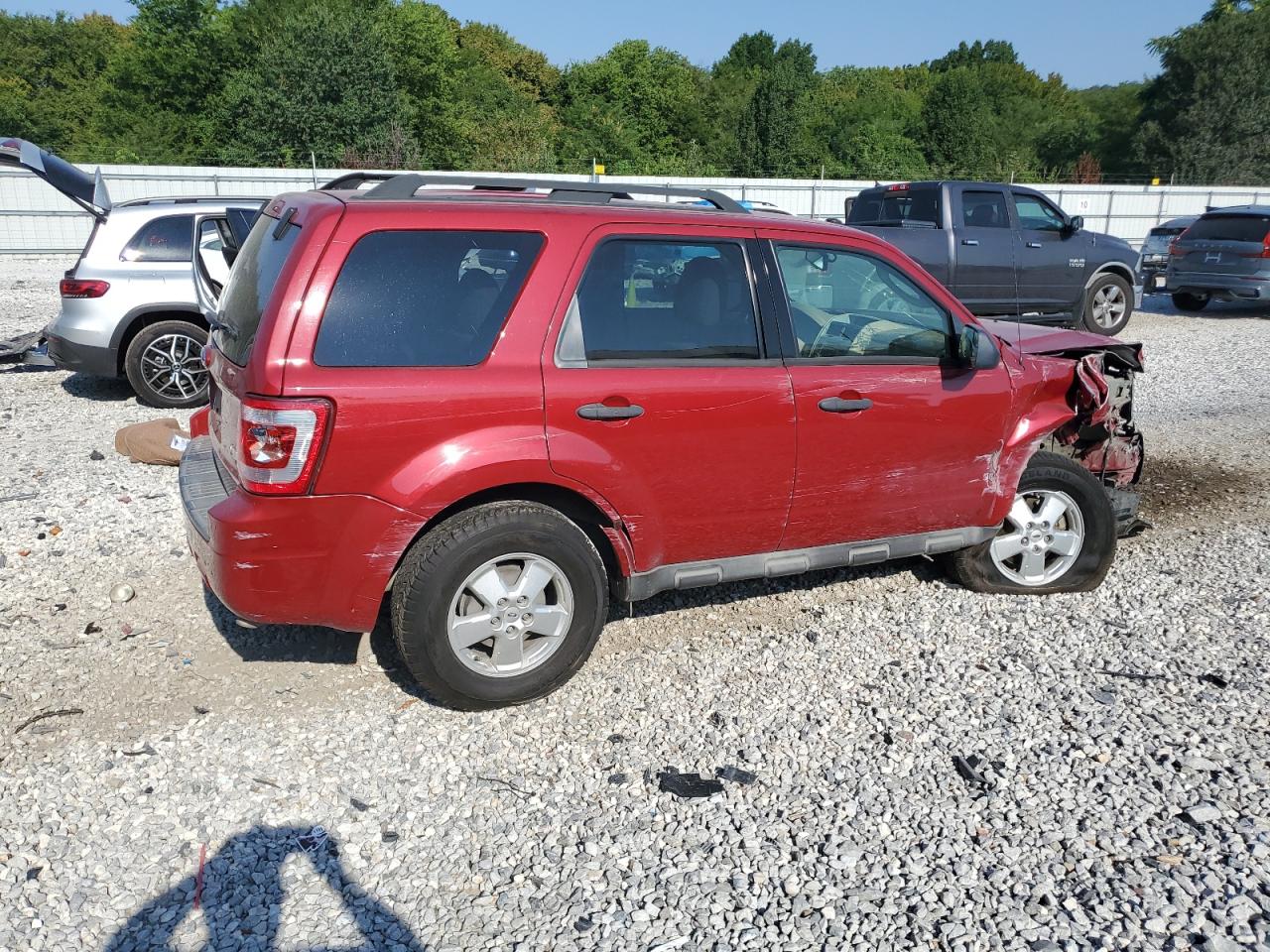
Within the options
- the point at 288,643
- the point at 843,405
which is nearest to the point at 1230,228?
the point at 843,405

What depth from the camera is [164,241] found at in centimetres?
869

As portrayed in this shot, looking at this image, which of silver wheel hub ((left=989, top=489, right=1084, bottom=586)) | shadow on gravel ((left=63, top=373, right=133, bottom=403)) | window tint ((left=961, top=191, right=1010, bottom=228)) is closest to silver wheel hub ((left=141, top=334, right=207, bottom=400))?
shadow on gravel ((left=63, top=373, right=133, bottom=403))

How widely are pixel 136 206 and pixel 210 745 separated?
22.2 feet

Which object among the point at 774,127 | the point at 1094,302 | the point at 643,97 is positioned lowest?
the point at 1094,302

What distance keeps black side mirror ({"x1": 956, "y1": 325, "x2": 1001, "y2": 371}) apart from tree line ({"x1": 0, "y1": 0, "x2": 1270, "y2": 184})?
32.9 metres

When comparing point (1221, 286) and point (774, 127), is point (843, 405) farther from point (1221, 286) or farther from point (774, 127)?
point (774, 127)

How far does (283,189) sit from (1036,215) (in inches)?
844

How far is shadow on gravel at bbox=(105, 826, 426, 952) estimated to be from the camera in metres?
2.69

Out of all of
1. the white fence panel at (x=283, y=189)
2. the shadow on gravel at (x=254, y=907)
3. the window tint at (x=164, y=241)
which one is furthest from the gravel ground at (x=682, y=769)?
the white fence panel at (x=283, y=189)

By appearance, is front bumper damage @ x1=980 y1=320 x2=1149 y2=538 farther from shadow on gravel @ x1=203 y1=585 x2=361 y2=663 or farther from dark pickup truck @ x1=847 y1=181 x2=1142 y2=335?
dark pickup truck @ x1=847 y1=181 x2=1142 y2=335

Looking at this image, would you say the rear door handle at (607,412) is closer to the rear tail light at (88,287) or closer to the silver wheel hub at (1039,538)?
the silver wheel hub at (1039,538)

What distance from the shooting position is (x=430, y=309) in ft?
11.7

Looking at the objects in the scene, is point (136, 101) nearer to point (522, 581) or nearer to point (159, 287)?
point (159, 287)

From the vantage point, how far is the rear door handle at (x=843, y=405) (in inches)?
163
